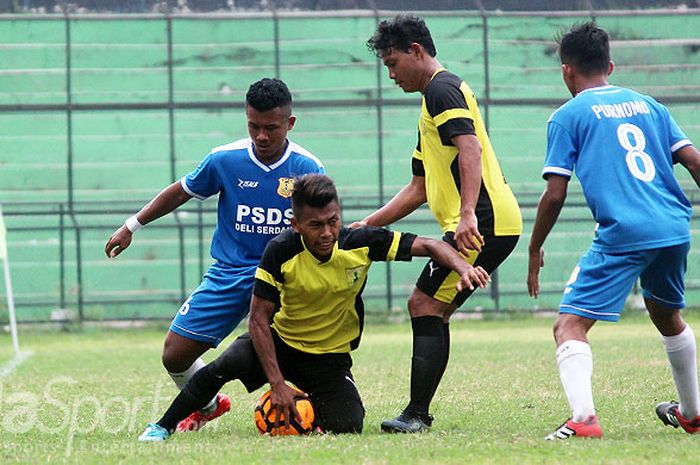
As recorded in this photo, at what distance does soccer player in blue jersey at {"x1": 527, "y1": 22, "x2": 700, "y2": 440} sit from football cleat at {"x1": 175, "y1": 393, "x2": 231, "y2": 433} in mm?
2258

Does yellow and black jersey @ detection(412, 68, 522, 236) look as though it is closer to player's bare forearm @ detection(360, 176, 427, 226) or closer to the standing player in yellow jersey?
the standing player in yellow jersey

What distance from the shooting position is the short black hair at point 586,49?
645 centimetres

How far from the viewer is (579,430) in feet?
19.8

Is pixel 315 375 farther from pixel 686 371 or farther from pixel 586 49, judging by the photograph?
pixel 586 49

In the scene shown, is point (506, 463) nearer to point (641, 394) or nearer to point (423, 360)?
point (423, 360)

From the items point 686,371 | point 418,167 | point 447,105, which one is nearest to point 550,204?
point 447,105

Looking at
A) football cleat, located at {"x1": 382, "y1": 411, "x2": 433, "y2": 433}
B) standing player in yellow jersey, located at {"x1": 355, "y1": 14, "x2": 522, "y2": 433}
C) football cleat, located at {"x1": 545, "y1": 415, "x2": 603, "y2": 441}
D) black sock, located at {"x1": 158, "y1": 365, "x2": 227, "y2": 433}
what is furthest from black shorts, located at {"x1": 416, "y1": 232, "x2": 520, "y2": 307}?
black sock, located at {"x1": 158, "y1": 365, "x2": 227, "y2": 433}

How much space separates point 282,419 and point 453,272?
118 centimetres

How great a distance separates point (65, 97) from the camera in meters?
23.2

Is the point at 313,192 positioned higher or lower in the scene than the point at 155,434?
higher

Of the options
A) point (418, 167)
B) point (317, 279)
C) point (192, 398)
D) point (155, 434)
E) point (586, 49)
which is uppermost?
point (586, 49)

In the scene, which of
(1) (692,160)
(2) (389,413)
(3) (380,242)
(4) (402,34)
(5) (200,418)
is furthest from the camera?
(2) (389,413)

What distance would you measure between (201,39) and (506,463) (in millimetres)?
19293

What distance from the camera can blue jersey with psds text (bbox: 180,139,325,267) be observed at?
24.9ft
